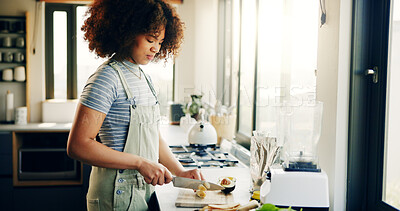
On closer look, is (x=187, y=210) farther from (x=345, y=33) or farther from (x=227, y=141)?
(x=227, y=141)

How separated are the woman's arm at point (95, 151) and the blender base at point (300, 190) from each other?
390 millimetres

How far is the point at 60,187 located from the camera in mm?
4141

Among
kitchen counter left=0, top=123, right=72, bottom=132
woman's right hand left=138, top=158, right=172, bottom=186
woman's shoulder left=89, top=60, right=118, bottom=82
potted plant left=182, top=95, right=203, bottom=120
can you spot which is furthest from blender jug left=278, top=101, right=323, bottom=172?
kitchen counter left=0, top=123, right=72, bottom=132

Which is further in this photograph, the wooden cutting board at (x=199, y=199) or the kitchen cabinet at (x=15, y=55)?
the kitchen cabinet at (x=15, y=55)

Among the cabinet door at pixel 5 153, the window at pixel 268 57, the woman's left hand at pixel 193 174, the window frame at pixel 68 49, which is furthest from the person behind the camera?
the window frame at pixel 68 49

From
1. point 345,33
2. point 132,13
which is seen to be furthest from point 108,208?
point 345,33

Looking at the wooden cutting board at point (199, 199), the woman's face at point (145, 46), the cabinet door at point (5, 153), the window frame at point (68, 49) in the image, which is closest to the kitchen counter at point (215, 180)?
the wooden cutting board at point (199, 199)

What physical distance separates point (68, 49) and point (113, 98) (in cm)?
364

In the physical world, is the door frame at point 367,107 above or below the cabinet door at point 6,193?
Answer: above

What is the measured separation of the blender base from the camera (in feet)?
4.09

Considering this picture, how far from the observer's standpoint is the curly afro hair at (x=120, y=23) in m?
1.46

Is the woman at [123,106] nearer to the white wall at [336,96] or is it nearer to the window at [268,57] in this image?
the white wall at [336,96]

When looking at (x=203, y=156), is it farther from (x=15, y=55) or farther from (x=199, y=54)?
(x=15, y=55)

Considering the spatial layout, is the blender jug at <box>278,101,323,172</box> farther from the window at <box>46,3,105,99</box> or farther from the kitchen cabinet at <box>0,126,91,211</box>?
the window at <box>46,3,105,99</box>
